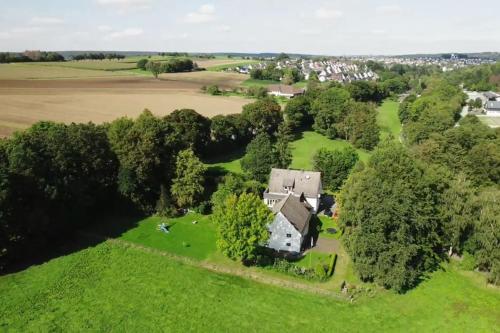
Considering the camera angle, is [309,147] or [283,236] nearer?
[283,236]

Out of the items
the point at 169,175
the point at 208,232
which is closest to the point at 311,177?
the point at 208,232

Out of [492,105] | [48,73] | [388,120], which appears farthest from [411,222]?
[48,73]

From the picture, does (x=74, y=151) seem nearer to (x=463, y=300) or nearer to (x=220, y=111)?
(x=463, y=300)

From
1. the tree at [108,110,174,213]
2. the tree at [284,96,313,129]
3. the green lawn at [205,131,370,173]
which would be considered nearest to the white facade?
the tree at [108,110,174,213]

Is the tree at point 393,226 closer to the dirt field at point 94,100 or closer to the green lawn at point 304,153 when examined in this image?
the green lawn at point 304,153

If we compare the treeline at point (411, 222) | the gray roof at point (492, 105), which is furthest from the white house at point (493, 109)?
the treeline at point (411, 222)

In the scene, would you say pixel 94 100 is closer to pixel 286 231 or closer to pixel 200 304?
pixel 286 231
